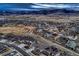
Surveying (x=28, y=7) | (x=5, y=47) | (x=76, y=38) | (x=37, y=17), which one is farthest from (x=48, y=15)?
(x=5, y=47)

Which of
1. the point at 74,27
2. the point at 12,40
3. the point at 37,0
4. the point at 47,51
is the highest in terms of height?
the point at 37,0

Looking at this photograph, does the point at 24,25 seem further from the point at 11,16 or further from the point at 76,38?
the point at 76,38

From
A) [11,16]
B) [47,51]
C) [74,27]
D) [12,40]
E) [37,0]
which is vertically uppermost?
[37,0]

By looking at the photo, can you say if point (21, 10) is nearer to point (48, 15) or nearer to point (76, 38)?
point (48, 15)

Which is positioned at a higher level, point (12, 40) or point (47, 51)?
point (12, 40)

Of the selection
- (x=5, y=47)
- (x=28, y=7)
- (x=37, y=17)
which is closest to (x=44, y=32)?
(x=37, y=17)

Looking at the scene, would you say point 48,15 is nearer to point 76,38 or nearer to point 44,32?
point 44,32

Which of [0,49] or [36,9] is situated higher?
[36,9]

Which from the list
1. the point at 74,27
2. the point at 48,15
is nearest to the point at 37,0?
the point at 48,15
